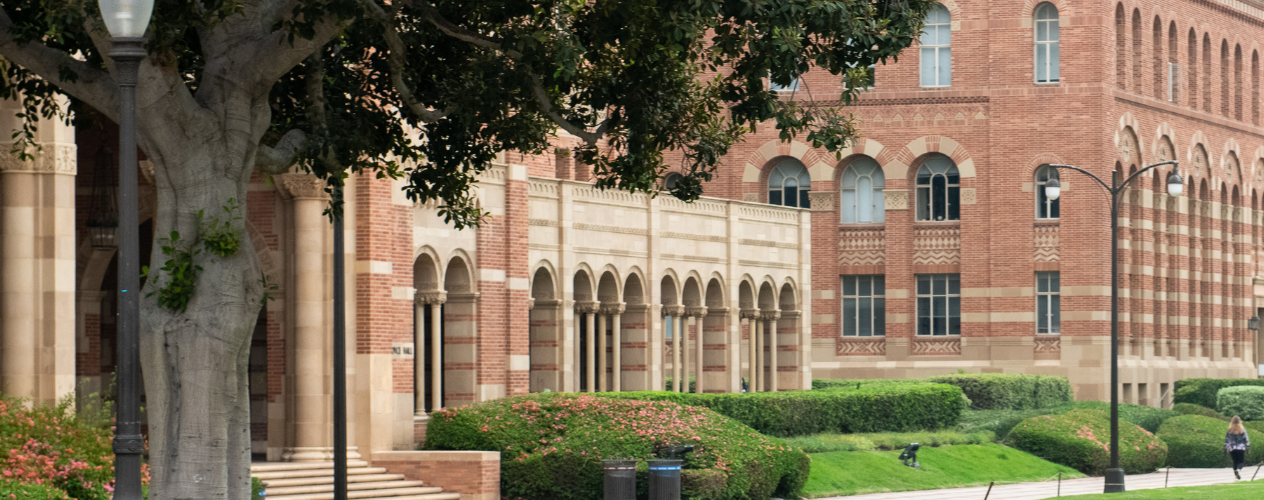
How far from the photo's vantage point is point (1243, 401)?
55906 mm

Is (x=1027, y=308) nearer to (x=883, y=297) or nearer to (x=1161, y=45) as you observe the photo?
(x=883, y=297)

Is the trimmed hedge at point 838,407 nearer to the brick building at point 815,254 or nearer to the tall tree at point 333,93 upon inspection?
the brick building at point 815,254

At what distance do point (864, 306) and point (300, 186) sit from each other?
33929 millimetres

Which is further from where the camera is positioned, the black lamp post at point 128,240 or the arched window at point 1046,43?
the arched window at point 1046,43

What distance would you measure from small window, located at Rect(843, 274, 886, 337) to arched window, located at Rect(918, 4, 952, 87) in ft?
21.7

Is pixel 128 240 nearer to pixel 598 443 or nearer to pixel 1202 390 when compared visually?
pixel 598 443

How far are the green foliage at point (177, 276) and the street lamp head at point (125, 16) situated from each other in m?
2.34

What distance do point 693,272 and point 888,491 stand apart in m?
9.02

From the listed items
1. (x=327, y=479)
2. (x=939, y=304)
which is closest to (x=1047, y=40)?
(x=939, y=304)

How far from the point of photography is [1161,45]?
204ft

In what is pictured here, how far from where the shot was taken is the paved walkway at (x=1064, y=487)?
3488 centimetres

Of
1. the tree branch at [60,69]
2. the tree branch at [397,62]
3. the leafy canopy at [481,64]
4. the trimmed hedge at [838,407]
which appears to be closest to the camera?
the tree branch at [60,69]

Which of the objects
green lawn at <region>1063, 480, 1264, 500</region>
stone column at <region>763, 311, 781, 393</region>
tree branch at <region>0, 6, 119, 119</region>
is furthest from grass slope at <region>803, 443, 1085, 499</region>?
tree branch at <region>0, 6, 119, 119</region>

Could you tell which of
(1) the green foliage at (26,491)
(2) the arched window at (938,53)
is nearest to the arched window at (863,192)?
(2) the arched window at (938,53)
